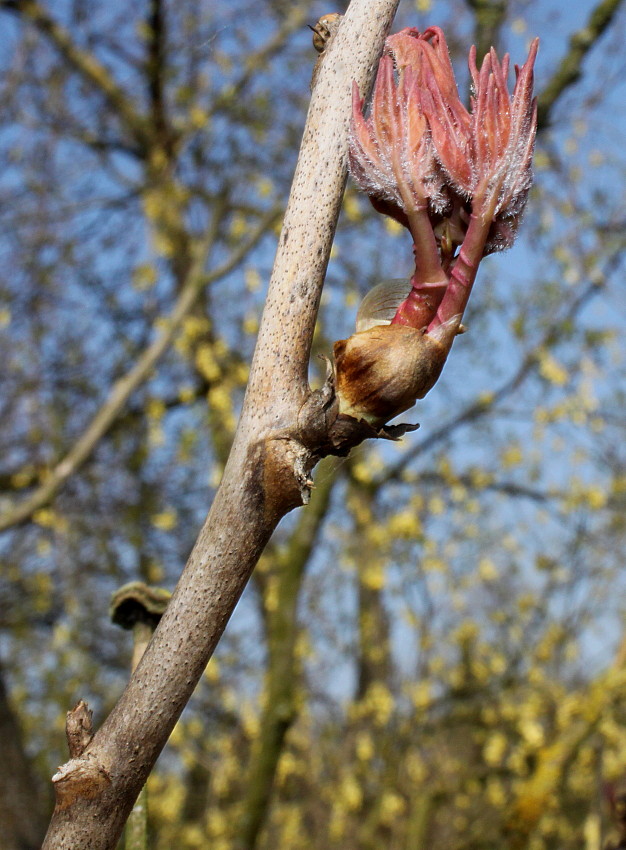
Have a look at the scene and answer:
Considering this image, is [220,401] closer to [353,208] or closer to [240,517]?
[353,208]

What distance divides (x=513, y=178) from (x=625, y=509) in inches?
204

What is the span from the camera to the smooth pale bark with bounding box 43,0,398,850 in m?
0.52

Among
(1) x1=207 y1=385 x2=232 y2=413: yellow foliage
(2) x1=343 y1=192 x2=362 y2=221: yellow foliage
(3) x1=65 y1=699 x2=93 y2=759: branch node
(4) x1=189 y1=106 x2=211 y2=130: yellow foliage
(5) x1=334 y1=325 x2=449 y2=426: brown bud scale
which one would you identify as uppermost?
(4) x1=189 y1=106 x2=211 y2=130: yellow foliage

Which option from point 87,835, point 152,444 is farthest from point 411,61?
point 152,444

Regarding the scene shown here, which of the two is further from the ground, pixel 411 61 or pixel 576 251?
pixel 576 251

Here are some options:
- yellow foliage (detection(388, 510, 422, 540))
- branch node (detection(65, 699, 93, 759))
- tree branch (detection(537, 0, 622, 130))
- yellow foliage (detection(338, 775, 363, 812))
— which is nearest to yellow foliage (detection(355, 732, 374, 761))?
yellow foliage (detection(338, 775, 363, 812))

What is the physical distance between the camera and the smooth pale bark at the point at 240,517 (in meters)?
0.52

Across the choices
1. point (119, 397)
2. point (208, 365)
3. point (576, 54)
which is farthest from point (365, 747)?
point (576, 54)

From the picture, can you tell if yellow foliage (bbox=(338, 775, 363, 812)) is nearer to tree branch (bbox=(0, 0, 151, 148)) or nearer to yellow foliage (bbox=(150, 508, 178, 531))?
yellow foliage (bbox=(150, 508, 178, 531))

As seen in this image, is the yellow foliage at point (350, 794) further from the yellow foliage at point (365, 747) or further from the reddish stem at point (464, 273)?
the reddish stem at point (464, 273)

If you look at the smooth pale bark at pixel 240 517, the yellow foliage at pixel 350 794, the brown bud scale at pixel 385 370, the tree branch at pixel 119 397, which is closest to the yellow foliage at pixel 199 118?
the tree branch at pixel 119 397

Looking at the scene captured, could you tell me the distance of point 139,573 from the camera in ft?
17.4

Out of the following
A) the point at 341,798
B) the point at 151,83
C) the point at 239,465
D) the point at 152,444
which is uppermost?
the point at 151,83

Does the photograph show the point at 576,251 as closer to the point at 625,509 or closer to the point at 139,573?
the point at 625,509
